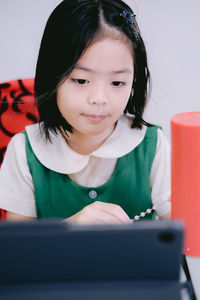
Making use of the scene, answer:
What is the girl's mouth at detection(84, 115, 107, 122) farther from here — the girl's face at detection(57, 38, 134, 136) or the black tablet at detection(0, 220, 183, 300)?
the black tablet at detection(0, 220, 183, 300)

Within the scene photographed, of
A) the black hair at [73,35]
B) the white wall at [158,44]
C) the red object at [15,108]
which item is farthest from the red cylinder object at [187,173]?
the white wall at [158,44]

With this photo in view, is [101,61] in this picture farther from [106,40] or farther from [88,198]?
[88,198]

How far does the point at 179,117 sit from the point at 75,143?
358mm

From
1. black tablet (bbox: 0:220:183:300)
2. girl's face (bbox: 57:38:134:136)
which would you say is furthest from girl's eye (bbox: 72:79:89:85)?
black tablet (bbox: 0:220:183:300)

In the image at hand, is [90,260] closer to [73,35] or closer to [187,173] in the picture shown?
[187,173]

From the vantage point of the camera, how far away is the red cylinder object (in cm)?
50

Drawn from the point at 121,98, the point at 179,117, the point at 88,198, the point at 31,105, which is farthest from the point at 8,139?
the point at 179,117

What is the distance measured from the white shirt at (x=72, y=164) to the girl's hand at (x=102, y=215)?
0.20m

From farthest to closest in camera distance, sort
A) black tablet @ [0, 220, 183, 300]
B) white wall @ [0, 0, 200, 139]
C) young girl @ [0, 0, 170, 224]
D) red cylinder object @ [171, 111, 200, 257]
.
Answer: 1. white wall @ [0, 0, 200, 139]
2. young girl @ [0, 0, 170, 224]
3. red cylinder object @ [171, 111, 200, 257]
4. black tablet @ [0, 220, 183, 300]

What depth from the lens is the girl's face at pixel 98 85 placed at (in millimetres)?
610

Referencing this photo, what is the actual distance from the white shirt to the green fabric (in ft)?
0.06

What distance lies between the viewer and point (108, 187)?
0.82m

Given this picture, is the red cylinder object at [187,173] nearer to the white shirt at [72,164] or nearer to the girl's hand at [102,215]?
the girl's hand at [102,215]

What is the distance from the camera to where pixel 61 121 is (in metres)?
0.84
